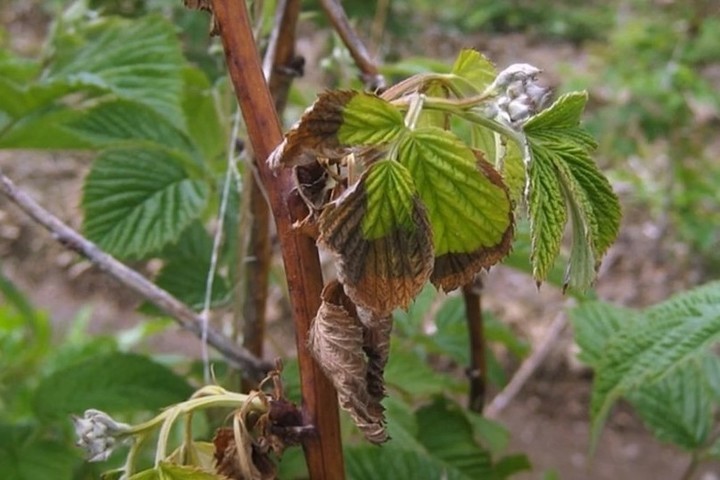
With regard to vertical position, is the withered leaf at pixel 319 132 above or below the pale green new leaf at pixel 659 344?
above

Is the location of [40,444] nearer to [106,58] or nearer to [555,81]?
[106,58]

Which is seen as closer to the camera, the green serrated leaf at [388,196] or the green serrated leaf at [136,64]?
the green serrated leaf at [388,196]

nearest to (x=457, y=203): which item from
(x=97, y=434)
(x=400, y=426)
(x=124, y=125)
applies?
(x=97, y=434)

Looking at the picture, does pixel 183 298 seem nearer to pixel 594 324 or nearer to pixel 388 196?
pixel 594 324

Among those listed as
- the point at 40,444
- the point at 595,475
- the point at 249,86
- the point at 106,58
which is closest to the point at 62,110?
the point at 106,58

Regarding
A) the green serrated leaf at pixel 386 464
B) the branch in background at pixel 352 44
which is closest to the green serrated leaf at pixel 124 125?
the branch in background at pixel 352 44

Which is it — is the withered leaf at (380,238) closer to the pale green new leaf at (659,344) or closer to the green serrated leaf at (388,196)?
the green serrated leaf at (388,196)
